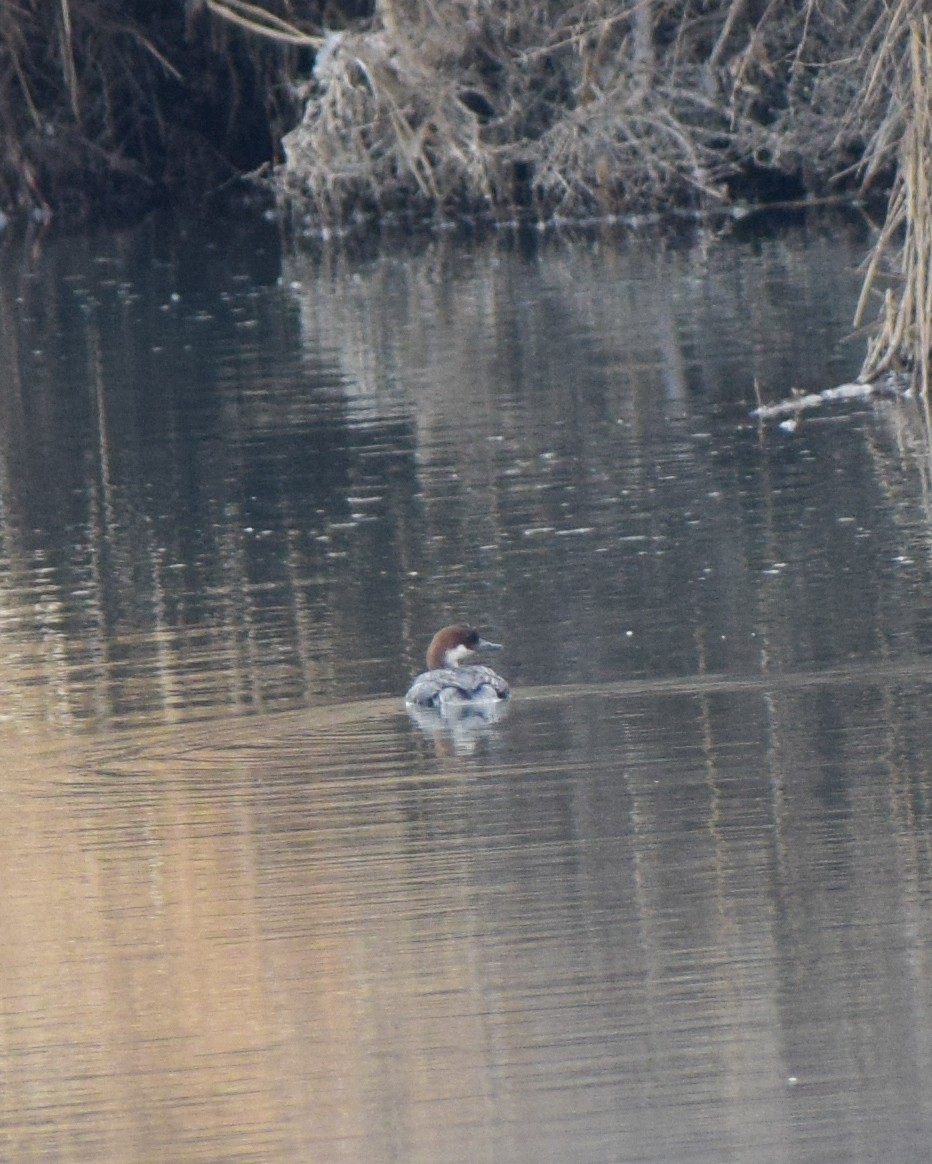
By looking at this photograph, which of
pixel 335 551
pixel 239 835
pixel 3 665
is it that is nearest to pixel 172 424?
pixel 335 551

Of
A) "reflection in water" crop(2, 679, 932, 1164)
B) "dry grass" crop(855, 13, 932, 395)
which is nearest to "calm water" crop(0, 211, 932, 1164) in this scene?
"reflection in water" crop(2, 679, 932, 1164)

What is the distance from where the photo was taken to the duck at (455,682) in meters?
8.23

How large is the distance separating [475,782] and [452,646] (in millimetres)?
1175

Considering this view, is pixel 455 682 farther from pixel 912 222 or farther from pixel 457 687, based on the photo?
pixel 912 222

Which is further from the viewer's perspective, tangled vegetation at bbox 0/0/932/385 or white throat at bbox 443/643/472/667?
tangled vegetation at bbox 0/0/932/385

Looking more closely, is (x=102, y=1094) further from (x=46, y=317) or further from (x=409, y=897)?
(x=46, y=317)

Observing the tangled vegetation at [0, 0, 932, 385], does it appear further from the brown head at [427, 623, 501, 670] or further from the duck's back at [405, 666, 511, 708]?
the duck's back at [405, 666, 511, 708]

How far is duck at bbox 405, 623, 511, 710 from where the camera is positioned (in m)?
8.23

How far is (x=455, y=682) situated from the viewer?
8219mm

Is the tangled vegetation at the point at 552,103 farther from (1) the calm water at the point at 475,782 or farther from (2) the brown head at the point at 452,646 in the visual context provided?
(2) the brown head at the point at 452,646

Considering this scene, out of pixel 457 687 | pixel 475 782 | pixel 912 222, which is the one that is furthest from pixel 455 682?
pixel 912 222

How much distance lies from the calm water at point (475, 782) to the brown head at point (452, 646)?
174 mm

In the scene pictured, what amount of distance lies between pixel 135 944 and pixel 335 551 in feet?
16.4

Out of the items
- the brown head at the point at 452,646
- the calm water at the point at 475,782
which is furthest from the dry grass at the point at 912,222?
the brown head at the point at 452,646
